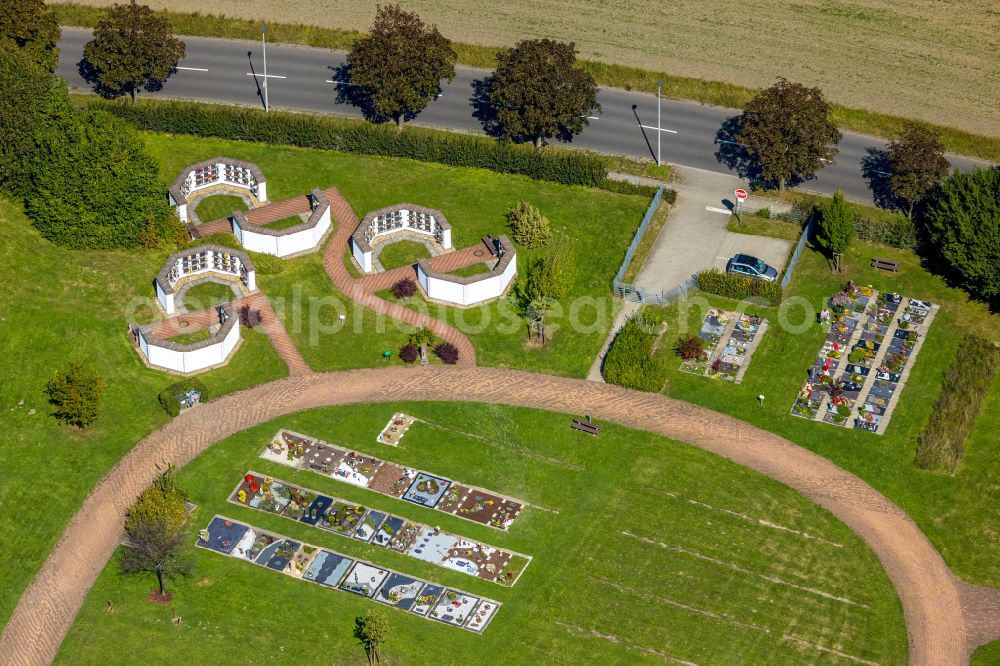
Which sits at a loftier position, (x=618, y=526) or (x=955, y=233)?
(x=955, y=233)

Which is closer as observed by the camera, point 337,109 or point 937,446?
point 937,446

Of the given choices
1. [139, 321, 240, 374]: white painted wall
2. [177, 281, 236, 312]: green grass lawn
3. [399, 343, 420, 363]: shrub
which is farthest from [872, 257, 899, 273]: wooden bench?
[139, 321, 240, 374]: white painted wall

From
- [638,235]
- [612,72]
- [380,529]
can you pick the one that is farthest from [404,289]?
[612,72]

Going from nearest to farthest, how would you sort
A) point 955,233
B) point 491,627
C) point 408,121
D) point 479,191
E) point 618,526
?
point 491,627 → point 618,526 → point 955,233 → point 479,191 → point 408,121

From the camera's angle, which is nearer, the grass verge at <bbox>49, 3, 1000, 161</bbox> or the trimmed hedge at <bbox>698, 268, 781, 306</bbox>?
the trimmed hedge at <bbox>698, 268, 781, 306</bbox>

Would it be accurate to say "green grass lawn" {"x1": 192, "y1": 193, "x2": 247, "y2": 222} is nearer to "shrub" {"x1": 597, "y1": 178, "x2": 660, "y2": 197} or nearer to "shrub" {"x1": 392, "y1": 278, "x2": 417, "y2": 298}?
"shrub" {"x1": 392, "y1": 278, "x2": 417, "y2": 298}

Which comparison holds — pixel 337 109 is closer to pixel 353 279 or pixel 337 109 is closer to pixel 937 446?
pixel 353 279

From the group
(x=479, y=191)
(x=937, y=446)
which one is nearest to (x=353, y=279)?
(x=479, y=191)
